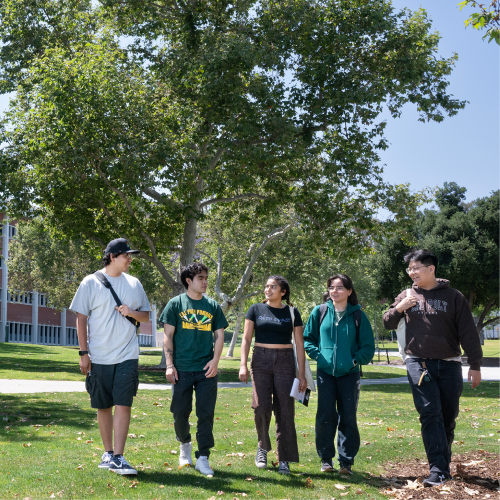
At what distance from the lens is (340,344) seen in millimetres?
6172

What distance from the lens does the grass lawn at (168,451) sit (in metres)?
5.17

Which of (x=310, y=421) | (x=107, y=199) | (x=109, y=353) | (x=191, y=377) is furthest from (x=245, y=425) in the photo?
(x=107, y=199)

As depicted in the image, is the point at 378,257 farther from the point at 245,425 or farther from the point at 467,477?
the point at 467,477

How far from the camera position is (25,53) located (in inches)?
914

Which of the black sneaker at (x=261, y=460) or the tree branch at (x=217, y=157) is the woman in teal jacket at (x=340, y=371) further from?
the tree branch at (x=217, y=157)

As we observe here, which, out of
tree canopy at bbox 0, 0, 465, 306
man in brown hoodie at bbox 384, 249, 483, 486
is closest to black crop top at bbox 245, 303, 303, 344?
man in brown hoodie at bbox 384, 249, 483, 486

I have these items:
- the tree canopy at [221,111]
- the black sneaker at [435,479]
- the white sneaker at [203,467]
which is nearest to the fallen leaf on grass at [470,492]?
the black sneaker at [435,479]

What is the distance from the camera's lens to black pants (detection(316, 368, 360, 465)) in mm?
6082

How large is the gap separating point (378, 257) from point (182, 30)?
21.8 m

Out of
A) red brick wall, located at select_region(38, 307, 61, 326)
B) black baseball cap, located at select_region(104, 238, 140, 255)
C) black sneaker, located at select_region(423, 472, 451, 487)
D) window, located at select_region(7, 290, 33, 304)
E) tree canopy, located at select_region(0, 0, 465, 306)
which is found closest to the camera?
black sneaker, located at select_region(423, 472, 451, 487)

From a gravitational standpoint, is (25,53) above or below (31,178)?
above

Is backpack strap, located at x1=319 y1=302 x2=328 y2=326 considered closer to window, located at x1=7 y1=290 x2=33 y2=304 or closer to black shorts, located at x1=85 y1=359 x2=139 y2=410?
black shorts, located at x1=85 y1=359 x2=139 y2=410

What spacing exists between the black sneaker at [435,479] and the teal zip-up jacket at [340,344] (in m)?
1.26

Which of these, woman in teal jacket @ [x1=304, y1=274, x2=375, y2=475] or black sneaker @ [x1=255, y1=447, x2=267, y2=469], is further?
black sneaker @ [x1=255, y1=447, x2=267, y2=469]
